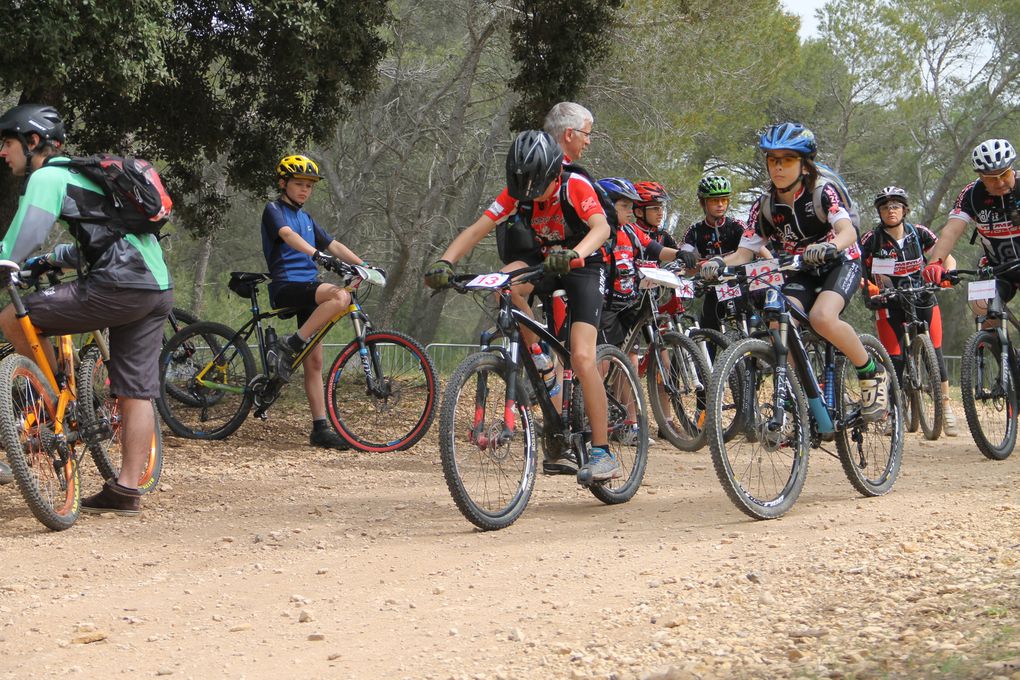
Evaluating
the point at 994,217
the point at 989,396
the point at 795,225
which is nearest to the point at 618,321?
the point at 795,225

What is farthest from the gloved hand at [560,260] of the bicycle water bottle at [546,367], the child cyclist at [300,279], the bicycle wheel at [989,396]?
the bicycle wheel at [989,396]

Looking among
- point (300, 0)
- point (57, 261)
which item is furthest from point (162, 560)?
point (300, 0)

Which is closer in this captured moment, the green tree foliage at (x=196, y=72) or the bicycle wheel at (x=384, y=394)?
the green tree foliage at (x=196, y=72)

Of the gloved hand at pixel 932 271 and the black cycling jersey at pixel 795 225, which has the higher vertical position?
the black cycling jersey at pixel 795 225

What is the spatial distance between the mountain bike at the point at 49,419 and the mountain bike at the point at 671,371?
3690 mm

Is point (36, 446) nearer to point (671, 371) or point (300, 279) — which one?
point (300, 279)

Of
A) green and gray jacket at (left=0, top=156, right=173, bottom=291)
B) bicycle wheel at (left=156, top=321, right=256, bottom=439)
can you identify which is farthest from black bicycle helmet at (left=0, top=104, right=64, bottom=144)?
bicycle wheel at (left=156, top=321, right=256, bottom=439)

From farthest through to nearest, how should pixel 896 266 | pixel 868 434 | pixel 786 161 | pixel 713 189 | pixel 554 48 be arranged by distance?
pixel 554 48 < pixel 896 266 < pixel 713 189 < pixel 868 434 < pixel 786 161

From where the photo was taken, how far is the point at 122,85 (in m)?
9.11

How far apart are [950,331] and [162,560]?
116 feet

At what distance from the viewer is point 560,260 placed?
605 centimetres

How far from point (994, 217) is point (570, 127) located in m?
3.85

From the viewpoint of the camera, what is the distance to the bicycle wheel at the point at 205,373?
9.70 metres

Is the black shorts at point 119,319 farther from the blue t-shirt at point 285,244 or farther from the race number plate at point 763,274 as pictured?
the race number plate at point 763,274
